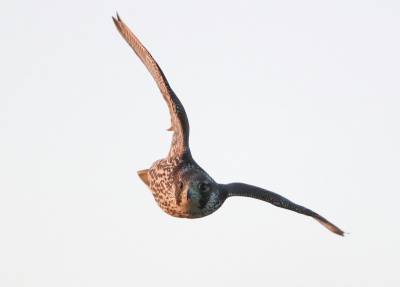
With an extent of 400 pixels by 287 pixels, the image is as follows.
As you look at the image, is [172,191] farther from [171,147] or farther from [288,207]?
[288,207]

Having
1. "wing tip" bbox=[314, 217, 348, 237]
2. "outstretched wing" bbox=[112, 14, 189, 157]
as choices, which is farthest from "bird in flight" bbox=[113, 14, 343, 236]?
"wing tip" bbox=[314, 217, 348, 237]

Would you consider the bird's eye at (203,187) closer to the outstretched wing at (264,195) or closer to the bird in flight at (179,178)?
the bird in flight at (179,178)

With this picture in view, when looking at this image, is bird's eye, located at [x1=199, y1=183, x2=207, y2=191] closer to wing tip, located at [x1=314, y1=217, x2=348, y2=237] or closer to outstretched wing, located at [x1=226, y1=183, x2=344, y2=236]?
outstretched wing, located at [x1=226, y1=183, x2=344, y2=236]

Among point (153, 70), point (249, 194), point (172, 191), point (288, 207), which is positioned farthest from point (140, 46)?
point (288, 207)

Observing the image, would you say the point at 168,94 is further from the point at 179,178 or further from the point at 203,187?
the point at 203,187

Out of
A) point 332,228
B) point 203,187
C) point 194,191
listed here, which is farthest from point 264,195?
point 194,191

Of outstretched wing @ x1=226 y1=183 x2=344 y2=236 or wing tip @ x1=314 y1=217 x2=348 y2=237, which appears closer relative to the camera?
outstretched wing @ x1=226 y1=183 x2=344 y2=236

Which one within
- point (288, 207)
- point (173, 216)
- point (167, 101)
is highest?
point (167, 101)

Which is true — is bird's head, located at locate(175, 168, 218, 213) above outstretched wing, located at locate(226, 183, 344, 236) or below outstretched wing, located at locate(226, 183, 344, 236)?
below
